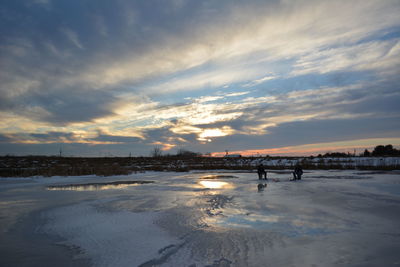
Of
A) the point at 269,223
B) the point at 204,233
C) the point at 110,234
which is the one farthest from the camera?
the point at 269,223

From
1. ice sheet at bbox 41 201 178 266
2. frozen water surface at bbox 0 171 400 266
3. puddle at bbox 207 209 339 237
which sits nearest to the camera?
frozen water surface at bbox 0 171 400 266

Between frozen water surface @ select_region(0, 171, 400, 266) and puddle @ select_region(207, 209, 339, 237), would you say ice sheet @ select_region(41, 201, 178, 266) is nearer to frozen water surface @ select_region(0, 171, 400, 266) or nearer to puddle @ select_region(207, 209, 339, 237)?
frozen water surface @ select_region(0, 171, 400, 266)

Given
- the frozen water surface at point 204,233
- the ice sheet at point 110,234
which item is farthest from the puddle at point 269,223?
the ice sheet at point 110,234

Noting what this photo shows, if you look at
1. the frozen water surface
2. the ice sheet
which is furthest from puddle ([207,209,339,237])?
the ice sheet

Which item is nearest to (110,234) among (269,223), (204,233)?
(204,233)

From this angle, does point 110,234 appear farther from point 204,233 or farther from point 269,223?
point 269,223

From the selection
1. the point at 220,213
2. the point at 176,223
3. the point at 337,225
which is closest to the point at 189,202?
the point at 220,213

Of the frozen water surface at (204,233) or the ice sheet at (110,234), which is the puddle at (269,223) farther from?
the ice sheet at (110,234)

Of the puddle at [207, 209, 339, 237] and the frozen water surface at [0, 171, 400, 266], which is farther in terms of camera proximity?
the puddle at [207, 209, 339, 237]

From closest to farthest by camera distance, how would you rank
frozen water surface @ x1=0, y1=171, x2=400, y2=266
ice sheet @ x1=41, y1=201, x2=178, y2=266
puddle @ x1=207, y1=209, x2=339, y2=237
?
1. frozen water surface @ x1=0, y1=171, x2=400, y2=266
2. ice sheet @ x1=41, y1=201, x2=178, y2=266
3. puddle @ x1=207, y1=209, x2=339, y2=237

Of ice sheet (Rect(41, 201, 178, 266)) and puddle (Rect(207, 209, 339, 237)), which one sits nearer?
ice sheet (Rect(41, 201, 178, 266))

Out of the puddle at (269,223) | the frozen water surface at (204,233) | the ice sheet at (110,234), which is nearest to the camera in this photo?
the frozen water surface at (204,233)

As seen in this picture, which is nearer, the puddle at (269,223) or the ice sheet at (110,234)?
the ice sheet at (110,234)

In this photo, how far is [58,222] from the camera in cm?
796
